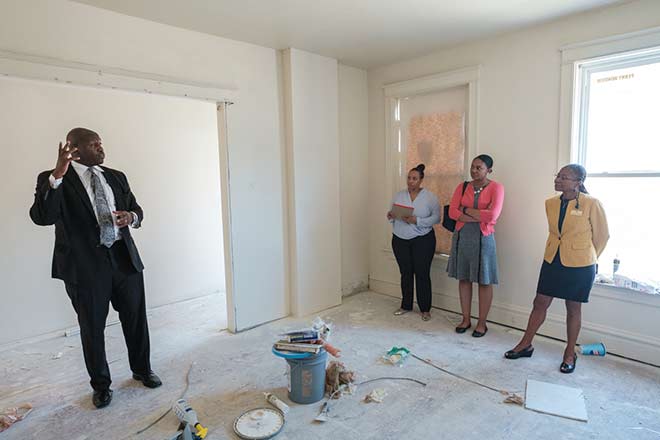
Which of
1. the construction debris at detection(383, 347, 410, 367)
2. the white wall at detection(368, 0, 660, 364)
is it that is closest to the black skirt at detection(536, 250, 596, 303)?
the white wall at detection(368, 0, 660, 364)

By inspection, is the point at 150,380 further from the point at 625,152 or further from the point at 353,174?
the point at 625,152

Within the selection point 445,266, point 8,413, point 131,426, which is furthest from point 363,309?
point 8,413

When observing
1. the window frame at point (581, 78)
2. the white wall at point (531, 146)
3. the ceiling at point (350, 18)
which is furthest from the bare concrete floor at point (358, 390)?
the ceiling at point (350, 18)

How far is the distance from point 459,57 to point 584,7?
1120 mm

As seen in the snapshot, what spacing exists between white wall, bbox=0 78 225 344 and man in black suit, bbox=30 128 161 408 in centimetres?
109

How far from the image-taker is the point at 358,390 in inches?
110

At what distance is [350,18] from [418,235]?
79.2 inches

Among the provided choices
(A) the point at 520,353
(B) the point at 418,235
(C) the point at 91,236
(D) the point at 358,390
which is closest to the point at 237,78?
(C) the point at 91,236

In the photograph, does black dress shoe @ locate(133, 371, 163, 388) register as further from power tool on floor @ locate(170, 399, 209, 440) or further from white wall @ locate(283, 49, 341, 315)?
white wall @ locate(283, 49, 341, 315)

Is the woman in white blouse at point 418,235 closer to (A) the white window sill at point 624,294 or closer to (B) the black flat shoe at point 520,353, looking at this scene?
(B) the black flat shoe at point 520,353

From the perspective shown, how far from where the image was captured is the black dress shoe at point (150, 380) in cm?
285

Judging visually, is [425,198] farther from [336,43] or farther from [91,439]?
[91,439]

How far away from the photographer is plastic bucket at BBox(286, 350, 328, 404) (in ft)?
8.49

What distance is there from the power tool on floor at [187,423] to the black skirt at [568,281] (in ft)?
8.03
